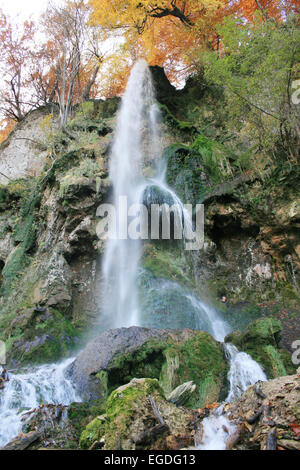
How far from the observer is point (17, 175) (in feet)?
46.8

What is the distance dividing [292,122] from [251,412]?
720cm

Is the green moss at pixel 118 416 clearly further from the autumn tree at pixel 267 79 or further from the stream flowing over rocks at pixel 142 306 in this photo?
the autumn tree at pixel 267 79

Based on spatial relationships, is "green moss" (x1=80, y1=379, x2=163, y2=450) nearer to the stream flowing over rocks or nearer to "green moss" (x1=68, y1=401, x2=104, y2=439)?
the stream flowing over rocks

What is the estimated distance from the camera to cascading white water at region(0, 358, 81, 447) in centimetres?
332

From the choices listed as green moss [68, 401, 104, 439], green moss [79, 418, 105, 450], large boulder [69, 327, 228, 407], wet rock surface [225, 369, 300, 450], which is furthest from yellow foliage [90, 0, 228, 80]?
green moss [79, 418, 105, 450]

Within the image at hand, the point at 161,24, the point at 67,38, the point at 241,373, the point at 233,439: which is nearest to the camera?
the point at 233,439

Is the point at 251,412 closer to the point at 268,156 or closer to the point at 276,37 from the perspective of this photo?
the point at 268,156

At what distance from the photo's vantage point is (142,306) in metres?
6.78

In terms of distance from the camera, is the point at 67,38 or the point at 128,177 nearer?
the point at 128,177

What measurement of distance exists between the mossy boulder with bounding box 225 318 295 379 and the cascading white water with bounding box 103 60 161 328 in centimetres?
272

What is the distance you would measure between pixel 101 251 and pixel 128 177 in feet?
11.6

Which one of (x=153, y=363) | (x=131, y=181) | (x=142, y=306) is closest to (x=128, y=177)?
(x=131, y=181)

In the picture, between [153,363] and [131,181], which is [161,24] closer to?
[131,181]

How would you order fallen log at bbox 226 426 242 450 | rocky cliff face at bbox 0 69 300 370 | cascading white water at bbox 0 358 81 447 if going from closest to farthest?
fallen log at bbox 226 426 242 450 < cascading white water at bbox 0 358 81 447 < rocky cliff face at bbox 0 69 300 370
